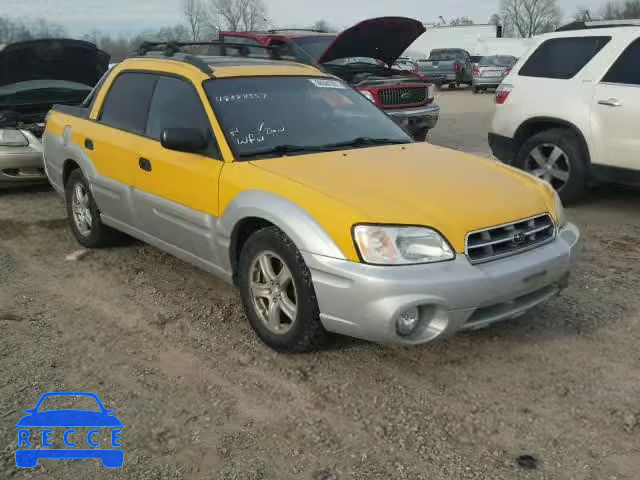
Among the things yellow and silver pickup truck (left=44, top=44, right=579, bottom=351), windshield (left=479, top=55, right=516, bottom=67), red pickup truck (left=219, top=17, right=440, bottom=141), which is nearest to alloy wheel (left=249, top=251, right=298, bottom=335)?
yellow and silver pickup truck (left=44, top=44, right=579, bottom=351)

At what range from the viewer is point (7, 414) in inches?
117

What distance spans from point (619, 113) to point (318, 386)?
435 cm

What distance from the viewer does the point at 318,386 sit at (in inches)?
127

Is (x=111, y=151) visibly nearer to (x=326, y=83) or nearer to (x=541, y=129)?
(x=326, y=83)

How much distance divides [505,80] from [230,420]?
219 inches

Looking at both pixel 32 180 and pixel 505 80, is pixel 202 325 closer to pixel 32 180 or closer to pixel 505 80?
pixel 32 180

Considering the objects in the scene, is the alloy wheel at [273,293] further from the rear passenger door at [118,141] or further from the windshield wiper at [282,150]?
the rear passenger door at [118,141]

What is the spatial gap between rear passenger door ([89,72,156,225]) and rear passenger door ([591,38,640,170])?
13.7ft

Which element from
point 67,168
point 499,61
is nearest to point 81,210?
point 67,168

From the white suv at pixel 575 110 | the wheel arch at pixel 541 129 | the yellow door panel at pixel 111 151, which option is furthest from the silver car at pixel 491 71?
the yellow door panel at pixel 111 151

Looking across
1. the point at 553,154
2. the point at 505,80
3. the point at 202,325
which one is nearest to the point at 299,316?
the point at 202,325

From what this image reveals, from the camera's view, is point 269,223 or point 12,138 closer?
point 269,223

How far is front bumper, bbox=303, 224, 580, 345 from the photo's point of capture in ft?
9.68

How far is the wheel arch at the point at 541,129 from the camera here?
6273 mm
